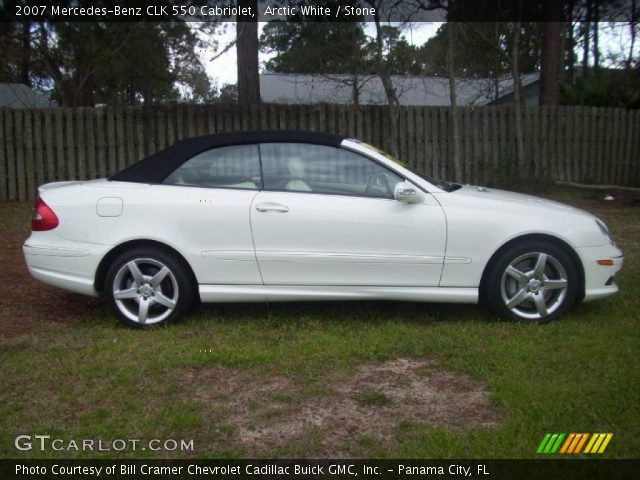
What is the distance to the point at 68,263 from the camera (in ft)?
16.5

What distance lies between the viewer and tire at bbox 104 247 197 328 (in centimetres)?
496

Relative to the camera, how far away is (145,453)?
3.22m

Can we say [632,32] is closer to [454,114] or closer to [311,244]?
[454,114]

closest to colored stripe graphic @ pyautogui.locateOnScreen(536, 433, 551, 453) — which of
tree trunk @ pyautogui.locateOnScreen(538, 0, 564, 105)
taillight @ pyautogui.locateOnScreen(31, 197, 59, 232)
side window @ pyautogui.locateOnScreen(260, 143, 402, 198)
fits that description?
side window @ pyautogui.locateOnScreen(260, 143, 402, 198)

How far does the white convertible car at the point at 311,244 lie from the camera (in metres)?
4.91

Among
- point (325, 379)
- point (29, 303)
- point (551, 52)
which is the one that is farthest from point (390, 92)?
point (325, 379)

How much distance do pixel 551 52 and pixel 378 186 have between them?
10.9 m

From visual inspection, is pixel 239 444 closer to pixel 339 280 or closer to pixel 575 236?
pixel 339 280

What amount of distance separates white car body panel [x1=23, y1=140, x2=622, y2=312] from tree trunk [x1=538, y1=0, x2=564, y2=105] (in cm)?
1042

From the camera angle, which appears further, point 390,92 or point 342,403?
point 390,92

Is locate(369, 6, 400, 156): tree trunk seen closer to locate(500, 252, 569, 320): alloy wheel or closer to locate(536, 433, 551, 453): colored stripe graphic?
locate(500, 252, 569, 320): alloy wheel

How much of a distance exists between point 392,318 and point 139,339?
6.42 ft

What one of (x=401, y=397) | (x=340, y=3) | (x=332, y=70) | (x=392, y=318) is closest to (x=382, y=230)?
(x=392, y=318)

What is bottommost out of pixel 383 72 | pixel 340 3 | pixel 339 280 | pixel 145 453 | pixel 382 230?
pixel 145 453
